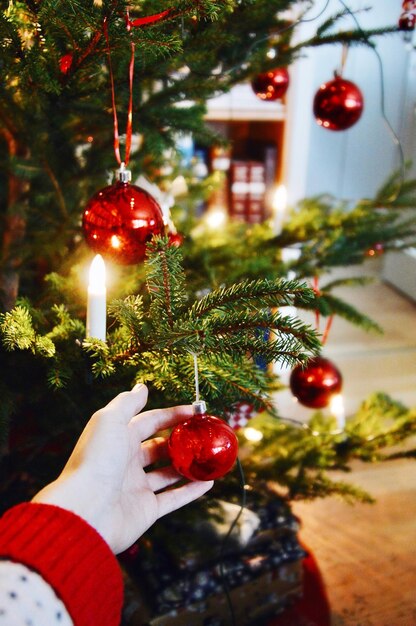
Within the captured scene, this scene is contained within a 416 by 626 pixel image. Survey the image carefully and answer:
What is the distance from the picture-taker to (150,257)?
1.54 feet

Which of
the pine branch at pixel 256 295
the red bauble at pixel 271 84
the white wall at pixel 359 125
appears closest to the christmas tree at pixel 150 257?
the pine branch at pixel 256 295

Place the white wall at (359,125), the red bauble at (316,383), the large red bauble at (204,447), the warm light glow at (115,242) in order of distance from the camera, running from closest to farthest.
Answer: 1. the large red bauble at (204,447)
2. the warm light glow at (115,242)
3. the red bauble at (316,383)
4. the white wall at (359,125)

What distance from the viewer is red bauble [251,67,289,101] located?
1077 millimetres

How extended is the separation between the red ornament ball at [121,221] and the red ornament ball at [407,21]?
47 cm

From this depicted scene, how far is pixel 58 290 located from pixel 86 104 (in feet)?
0.80

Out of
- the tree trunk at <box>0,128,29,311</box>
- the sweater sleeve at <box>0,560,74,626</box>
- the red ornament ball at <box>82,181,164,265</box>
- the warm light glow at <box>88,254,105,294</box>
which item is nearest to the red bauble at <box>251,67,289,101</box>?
the tree trunk at <box>0,128,29,311</box>

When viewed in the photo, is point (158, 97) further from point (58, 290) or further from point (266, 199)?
point (266, 199)

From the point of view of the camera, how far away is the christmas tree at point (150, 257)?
1.61ft

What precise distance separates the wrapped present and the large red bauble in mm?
316

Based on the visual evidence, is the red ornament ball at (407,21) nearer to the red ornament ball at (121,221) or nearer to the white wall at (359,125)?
the red ornament ball at (121,221)

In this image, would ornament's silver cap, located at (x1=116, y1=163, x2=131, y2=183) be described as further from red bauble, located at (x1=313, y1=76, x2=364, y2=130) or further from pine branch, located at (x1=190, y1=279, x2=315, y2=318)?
red bauble, located at (x1=313, y1=76, x2=364, y2=130)

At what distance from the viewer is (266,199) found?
78.6 inches

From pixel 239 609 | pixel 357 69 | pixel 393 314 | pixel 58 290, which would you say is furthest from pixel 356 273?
pixel 58 290

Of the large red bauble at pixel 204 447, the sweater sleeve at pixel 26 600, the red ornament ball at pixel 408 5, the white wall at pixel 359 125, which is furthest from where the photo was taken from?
the white wall at pixel 359 125
